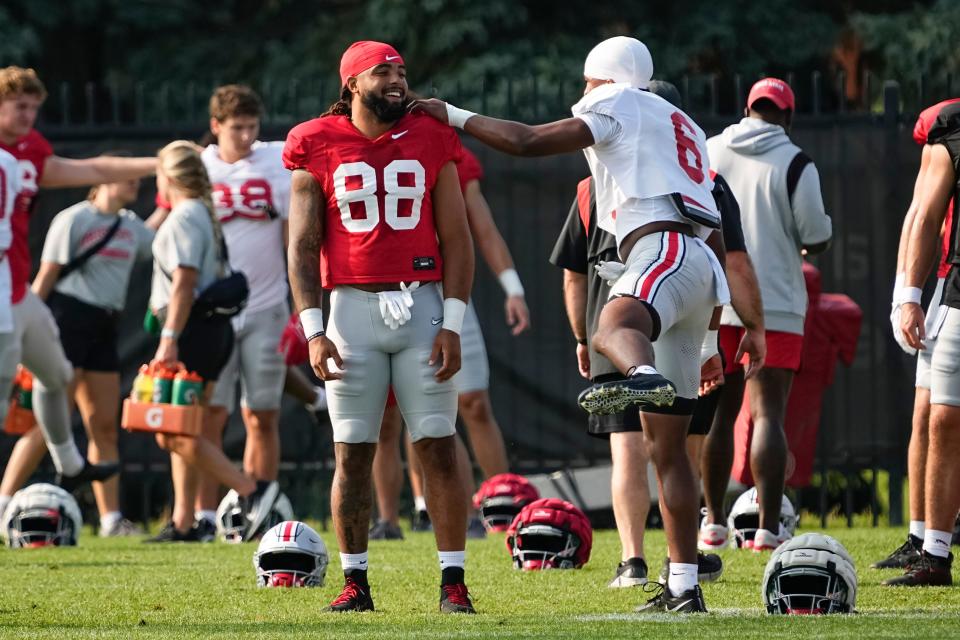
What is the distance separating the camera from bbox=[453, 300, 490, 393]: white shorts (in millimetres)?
9938

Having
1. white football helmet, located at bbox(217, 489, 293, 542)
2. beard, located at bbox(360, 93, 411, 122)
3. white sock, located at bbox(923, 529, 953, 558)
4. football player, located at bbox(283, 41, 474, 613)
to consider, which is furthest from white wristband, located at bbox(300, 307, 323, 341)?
white football helmet, located at bbox(217, 489, 293, 542)

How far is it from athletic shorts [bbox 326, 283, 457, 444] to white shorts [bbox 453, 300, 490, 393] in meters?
3.39

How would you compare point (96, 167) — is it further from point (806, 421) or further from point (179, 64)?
point (179, 64)

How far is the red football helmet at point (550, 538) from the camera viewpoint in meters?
8.08

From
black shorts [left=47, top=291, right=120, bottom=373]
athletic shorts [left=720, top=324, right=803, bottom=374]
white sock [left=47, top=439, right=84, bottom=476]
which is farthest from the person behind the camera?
black shorts [left=47, top=291, right=120, bottom=373]

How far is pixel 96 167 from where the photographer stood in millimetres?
9391

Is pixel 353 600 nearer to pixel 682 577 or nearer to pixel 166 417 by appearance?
pixel 682 577

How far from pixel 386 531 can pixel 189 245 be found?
1880mm

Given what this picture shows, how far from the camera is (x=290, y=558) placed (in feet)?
24.4

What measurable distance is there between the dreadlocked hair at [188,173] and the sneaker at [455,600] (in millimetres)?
3837

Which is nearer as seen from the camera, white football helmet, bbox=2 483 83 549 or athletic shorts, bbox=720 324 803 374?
athletic shorts, bbox=720 324 803 374

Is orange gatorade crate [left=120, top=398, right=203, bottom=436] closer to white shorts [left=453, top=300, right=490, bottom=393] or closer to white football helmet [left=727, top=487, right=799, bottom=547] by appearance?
white shorts [left=453, top=300, right=490, bottom=393]

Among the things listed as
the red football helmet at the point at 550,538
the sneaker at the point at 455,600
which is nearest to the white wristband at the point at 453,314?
the sneaker at the point at 455,600

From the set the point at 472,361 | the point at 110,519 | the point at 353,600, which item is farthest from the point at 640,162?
the point at 110,519
